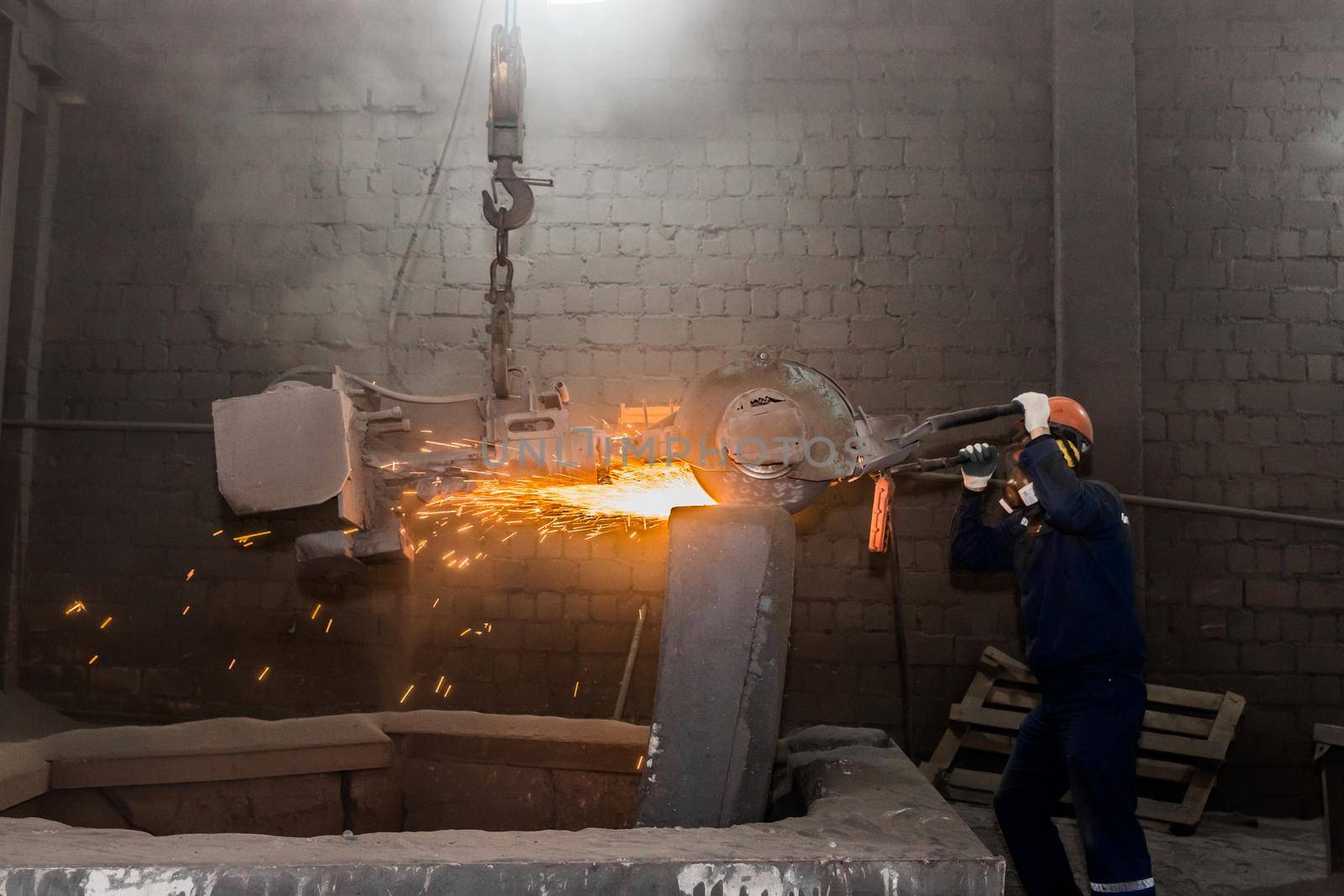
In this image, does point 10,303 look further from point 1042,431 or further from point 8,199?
point 1042,431

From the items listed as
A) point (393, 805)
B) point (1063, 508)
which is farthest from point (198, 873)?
point (1063, 508)

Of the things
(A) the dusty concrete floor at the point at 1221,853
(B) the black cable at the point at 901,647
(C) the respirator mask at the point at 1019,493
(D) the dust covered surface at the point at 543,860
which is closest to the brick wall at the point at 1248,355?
(A) the dusty concrete floor at the point at 1221,853

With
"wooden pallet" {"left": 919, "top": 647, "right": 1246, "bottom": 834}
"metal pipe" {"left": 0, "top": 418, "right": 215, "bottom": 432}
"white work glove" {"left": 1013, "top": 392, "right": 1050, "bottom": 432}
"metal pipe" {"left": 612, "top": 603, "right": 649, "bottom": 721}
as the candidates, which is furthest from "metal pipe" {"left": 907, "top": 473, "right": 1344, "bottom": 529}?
"metal pipe" {"left": 0, "top": 418, "right": 215, "bottom": 432}

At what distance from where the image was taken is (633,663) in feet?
19.6

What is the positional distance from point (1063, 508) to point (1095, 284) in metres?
3.10

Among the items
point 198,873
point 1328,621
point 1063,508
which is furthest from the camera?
point 1328,621

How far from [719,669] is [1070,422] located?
77.2 inches

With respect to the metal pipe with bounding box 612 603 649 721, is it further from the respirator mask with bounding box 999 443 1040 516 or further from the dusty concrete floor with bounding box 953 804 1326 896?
the respirator mask with bounding box 999 443 1040 516

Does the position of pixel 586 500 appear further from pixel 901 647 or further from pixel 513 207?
pixel 901 647

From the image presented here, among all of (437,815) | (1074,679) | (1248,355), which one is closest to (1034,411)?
(1074,679)

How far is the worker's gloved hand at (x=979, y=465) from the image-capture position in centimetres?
376

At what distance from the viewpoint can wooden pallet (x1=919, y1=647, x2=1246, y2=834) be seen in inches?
209

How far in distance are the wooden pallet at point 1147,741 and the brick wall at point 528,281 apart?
0.72ft

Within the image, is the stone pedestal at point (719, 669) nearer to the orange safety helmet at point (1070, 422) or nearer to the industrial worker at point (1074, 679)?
the industrial worker at point (1074, 679)
